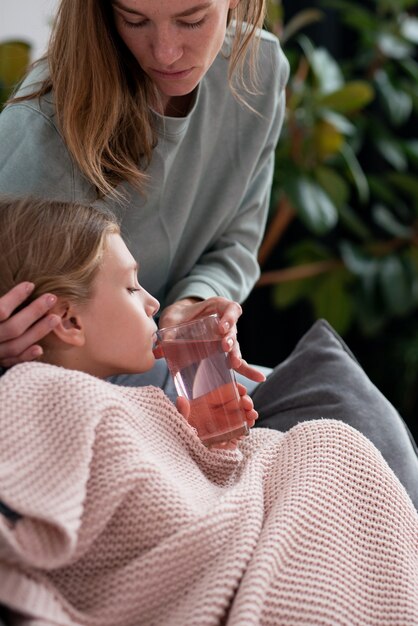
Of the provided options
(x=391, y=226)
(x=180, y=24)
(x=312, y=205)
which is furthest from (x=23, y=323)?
(x=391, y=226)

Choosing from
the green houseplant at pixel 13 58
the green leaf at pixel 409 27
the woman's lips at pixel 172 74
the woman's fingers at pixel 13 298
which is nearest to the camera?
the woman's fingers at pixel 13 298

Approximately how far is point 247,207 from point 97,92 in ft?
1.90

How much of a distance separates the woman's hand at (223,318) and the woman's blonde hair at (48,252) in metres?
0.18

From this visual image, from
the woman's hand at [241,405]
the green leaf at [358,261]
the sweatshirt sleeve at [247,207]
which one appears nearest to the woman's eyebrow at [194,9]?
the sweatshirt sleeve at [247,207]

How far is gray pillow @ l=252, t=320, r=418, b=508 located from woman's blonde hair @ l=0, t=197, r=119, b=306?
538mm

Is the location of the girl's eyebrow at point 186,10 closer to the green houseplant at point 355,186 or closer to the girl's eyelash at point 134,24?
the girl's eyelash at point 134,24

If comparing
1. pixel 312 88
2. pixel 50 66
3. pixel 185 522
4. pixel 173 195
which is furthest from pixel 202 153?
pixel 312 88

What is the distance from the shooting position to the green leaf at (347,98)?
2.92 m

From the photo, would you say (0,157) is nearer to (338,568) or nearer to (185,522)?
(185,522)

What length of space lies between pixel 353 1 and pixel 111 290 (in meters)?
2.62

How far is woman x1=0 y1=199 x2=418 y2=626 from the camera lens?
42.7 inches

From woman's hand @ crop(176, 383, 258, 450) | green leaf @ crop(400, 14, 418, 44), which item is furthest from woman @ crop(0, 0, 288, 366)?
green leaf @ crop(400, 14, 418, 44)

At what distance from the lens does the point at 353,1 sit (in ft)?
11.8

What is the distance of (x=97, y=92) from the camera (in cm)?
150
